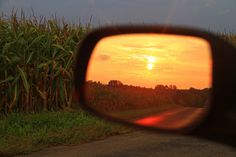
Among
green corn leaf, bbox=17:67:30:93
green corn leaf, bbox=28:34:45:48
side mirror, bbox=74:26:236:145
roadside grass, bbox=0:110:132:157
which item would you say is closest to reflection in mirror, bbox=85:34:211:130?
side mirror, bbox=74:26:236:145

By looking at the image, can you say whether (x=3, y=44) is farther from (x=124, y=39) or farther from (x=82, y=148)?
(x=124, y=39)

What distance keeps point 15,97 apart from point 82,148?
3289 mm

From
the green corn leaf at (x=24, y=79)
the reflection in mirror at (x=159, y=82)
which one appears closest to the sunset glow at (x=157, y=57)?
the reflection in mirror at (x=159, y=82)

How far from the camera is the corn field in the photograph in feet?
35.6

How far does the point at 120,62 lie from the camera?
7.34 ft

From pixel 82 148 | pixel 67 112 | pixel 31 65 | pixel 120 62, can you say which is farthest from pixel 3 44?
pixel 120 62

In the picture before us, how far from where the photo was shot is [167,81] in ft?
5.37

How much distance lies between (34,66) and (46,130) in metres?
2.58

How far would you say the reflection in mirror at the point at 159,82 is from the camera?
1.43 m

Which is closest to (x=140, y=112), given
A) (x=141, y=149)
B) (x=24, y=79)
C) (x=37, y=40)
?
(x=141, y=149)

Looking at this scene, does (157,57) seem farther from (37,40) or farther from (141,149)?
(37,40)

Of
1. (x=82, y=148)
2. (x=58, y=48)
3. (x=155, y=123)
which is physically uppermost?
(x=58, y=48)

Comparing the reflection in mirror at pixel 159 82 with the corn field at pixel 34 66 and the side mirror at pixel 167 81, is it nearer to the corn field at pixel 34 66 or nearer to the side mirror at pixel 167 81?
the side mirror at pixel 167 81

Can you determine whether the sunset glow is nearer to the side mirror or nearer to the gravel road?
the side mirror
